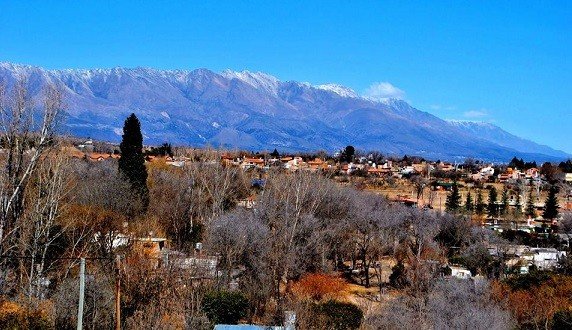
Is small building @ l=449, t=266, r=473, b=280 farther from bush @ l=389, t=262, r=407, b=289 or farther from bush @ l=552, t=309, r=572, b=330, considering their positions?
bush @ l=552, t=309, r=572, b=330

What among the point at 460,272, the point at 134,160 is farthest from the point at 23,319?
the point at 134,160

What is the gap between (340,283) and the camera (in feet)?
92.1

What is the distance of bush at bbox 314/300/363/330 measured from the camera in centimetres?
1961

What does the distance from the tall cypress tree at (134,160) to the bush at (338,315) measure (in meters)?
18.8

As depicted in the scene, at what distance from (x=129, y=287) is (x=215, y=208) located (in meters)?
18.6

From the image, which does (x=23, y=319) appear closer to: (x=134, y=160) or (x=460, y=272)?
(x=460, y=272)

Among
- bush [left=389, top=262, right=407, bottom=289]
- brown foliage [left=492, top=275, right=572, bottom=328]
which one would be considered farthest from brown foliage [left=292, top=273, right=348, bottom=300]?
brown foliage [left=492, top=275, right=572, bottom=328]

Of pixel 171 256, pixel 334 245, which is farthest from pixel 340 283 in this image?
pixel 171 256

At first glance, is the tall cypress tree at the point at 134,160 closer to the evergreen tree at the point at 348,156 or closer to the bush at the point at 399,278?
the bush at the point at 399,278

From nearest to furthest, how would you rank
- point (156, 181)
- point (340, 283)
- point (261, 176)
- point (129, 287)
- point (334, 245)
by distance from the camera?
point (129, 287), point (340, 283), point (334, 245), point (156, 181), point (261, 176)

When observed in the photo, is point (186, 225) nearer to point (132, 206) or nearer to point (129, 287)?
point (132, 206)

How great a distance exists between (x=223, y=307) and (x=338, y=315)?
3906 mm

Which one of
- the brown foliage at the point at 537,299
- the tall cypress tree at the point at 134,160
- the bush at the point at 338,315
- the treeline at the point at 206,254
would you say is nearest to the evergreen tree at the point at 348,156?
the treeline at the point at 206,254

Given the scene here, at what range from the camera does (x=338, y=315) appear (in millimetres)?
20188
